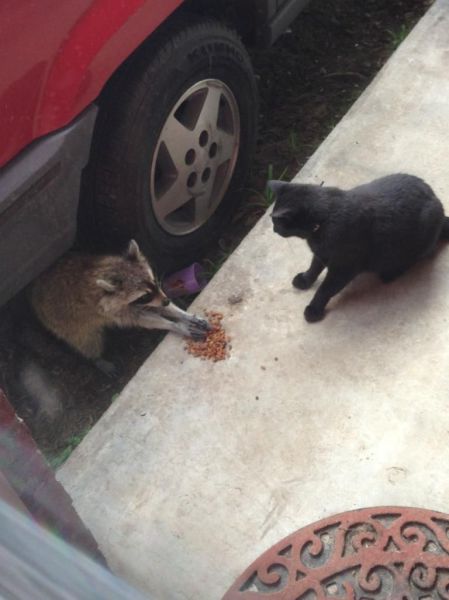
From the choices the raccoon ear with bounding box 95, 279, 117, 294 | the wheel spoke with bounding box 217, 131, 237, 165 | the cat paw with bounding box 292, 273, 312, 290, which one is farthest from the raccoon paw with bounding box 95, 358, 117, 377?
the wheel spoke with bounding box 217, 131, 237, 165

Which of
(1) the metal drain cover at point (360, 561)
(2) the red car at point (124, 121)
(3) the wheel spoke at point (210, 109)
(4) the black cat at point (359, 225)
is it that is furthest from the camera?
(3) the wheel spoke at point (210, 109)

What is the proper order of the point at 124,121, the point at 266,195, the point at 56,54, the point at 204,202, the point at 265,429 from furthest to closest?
the point at 266,195
the point at 204,202
the point at 124,121
the point at 265,429
the point at 56,54

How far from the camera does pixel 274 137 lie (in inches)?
162

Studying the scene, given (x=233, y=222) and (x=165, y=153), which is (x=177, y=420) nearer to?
(x=165, y=153)

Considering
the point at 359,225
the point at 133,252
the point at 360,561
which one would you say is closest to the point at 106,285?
the point at 133,252

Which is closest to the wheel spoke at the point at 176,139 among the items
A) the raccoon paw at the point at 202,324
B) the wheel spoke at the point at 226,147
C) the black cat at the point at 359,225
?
the wheel spoke at the point at 226,147

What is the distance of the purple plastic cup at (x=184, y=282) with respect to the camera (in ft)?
11.3

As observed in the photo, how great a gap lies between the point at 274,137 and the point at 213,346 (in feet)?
5.58

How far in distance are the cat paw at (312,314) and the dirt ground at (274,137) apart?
Result: 0.78m

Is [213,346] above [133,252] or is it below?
below

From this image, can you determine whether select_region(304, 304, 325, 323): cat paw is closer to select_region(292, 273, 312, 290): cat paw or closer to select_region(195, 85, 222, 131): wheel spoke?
select_region(292, 273, 312, 290): cat paw

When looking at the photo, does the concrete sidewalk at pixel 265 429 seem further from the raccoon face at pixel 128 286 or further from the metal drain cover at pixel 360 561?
the raccoon face at pixel 128 286

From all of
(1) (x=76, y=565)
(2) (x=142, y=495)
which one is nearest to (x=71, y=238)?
(2) (x=142, y=495)

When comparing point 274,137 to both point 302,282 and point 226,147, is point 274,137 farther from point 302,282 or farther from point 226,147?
point 302,282
